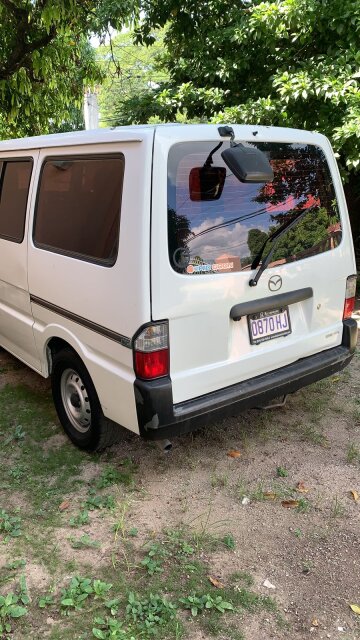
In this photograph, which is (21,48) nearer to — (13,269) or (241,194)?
(13,269)

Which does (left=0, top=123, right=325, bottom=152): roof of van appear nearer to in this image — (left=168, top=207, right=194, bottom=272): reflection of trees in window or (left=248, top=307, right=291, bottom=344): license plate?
(left=168, top=207, right=194, bottom=272): reflection of trees in window

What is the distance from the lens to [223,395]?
108 inches

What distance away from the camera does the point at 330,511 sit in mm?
2672

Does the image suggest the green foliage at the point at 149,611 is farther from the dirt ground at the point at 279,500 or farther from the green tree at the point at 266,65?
the green tree at the point at 266,65

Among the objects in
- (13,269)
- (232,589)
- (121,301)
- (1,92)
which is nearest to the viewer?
(232,589)

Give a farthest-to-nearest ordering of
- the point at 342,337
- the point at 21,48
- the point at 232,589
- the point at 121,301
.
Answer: the point at 21,48
the point at 342,337
the point at 121,301
the point at 232,589

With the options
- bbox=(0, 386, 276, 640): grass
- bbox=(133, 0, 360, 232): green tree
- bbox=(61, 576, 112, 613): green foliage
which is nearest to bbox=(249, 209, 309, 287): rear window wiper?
bbox=(0, 386, 276, 640): grass

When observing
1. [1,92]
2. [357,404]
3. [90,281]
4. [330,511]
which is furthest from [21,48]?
[330,511]

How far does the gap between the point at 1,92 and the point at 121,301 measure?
456cm

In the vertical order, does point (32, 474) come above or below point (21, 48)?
below

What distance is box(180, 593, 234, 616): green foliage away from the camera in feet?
6.81

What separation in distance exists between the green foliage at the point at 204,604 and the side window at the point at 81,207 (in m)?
1.57

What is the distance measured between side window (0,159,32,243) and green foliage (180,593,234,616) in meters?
2.46

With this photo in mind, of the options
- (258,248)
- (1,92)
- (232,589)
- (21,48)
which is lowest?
(232,589)
